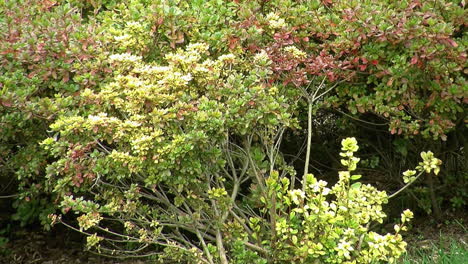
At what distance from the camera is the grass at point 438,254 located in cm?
397

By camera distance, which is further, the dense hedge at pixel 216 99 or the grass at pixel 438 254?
the grass at pixel 438 254

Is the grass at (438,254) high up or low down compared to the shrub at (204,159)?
down

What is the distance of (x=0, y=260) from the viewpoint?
532 centimetres

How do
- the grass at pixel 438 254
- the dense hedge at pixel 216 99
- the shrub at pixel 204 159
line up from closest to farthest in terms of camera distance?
the shrub at pixel 204 159 < the dense hedge at pixel 216 99 < the grass at pixel 438 254

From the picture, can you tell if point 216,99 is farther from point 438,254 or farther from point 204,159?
point 438,254

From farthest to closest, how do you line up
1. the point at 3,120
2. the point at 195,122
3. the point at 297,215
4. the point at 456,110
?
the point at 456,110
the point at 3,120
the point at 297,215
the point at 195,122

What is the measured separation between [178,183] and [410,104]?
1.70 metres

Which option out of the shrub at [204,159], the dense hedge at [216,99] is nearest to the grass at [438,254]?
the dense hedge at [216,99]

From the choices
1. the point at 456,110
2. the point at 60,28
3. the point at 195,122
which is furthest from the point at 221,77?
the point at 456,110

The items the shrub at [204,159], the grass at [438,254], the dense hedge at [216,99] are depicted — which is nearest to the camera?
the shrub at [204,159]

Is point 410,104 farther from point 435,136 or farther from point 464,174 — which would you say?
point 464,174

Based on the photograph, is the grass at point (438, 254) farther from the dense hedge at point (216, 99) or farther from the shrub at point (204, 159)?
the shrub at point (204, 159)

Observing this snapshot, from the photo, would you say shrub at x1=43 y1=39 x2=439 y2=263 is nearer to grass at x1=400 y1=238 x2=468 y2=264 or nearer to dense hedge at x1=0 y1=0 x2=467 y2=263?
dense hedge at x1=0 y1=0 x2=467 y2=263

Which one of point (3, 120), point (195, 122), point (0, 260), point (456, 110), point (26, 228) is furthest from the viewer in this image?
point (26, 228)
